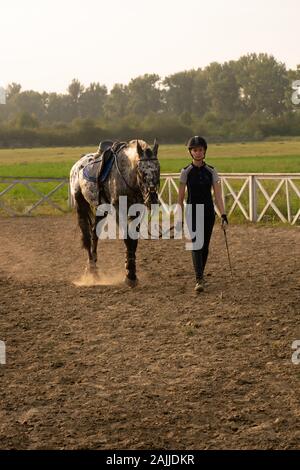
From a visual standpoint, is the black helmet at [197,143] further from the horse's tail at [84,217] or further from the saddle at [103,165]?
the horse's tail at [84,217]

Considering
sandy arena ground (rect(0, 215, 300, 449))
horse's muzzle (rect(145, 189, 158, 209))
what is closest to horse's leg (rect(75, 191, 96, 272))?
sandy arena ground (rect(0, 215, 300, 449))

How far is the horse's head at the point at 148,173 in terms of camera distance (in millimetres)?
9156

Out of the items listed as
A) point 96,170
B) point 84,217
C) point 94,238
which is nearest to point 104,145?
point 96,170

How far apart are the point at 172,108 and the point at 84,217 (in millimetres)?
87814

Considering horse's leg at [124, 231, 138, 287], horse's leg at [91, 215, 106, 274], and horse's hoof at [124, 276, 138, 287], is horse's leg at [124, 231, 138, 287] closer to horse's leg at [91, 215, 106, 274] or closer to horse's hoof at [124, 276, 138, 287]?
horse's hoof at [124, 276, 138, 287]

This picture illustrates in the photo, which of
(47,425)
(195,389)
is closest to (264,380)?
(195,389)

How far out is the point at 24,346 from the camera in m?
7.05

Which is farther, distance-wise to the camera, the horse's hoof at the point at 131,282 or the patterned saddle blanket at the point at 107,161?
the patterned saddle blanket at the point at 107,161

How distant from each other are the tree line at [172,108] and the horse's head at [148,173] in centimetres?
6231

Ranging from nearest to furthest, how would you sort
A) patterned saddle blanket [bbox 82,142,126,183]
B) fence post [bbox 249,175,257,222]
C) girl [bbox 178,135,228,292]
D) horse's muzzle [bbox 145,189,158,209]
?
horse's muzzle [bbox 145,189,158,209] < girl [bbox 178,135,228,292] < patterned saddle blanket [bbox 82,142,126,183] < fence post [bbox 249,175,257,222]

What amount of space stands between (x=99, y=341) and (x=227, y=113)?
278 ft

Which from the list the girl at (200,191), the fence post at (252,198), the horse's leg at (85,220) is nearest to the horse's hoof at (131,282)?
the girl at (200,191)

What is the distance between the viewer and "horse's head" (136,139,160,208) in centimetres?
916

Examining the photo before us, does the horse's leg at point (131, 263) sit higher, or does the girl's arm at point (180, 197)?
the girl's arm at point (180, 197)
